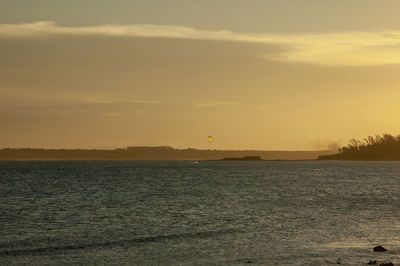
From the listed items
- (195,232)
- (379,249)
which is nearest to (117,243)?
(195,232)

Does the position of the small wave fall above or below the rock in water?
below

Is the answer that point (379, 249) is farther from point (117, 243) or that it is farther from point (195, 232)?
point (117, 243)

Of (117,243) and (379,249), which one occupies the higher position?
(379,249)

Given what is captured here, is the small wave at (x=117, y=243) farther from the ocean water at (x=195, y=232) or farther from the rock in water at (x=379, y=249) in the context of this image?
the rock in water at (x=379, y=249)

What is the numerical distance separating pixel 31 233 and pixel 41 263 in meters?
18.9

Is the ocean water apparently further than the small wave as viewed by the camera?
No

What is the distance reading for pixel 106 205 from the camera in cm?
9844

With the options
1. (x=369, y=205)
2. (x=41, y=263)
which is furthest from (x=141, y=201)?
(x=41, y=263)

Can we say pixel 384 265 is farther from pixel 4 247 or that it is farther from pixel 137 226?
pixel 137 226

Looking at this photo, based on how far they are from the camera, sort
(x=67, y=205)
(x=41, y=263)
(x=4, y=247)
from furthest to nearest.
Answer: (x=67, y=205) < (x=4, y=247) < (x=41, y=263)

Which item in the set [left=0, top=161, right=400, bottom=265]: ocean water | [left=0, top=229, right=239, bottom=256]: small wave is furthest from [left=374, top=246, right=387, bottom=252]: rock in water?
[left=0, top=229, right=239, bottom=256]: small wave

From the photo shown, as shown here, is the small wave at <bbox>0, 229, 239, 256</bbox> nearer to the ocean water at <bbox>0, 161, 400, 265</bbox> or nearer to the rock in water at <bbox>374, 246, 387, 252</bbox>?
the ocean water at <bbox>0, 161, 400, 265</bbox>

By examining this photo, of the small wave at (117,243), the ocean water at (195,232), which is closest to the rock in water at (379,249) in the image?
the ocean water at (195,232)

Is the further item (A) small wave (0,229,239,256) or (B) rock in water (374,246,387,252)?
(A) small wave (0,229,239,256)
